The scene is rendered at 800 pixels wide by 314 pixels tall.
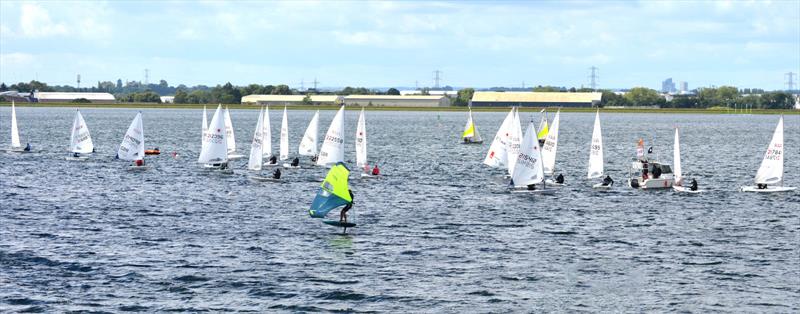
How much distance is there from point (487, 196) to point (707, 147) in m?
96.4

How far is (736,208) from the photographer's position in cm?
8612

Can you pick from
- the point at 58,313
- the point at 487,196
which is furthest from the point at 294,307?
the point at 487,196

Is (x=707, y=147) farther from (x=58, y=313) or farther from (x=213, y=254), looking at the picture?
(x=58, y=313)

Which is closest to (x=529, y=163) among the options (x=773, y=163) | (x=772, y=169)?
(x=773, y=163)

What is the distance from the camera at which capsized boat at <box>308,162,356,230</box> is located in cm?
6712

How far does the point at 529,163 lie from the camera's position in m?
90.5

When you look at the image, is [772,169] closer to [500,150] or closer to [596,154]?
[596,154]

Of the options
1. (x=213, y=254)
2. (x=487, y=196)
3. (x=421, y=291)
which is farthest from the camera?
(x=487, y=196)

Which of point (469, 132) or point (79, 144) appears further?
point (469, 132)

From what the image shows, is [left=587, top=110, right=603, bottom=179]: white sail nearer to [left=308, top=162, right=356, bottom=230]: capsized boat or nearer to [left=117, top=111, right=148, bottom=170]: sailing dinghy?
[left=308, top=162, right=356, bottom=230]: capsized boat

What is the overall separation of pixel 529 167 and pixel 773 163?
20467 mm

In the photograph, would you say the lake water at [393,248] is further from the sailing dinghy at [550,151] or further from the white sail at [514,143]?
the sailing dinghy at [550,151]

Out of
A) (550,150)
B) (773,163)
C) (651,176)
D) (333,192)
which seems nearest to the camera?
(333,192)

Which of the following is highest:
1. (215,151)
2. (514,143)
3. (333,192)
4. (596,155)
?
(514,143)
